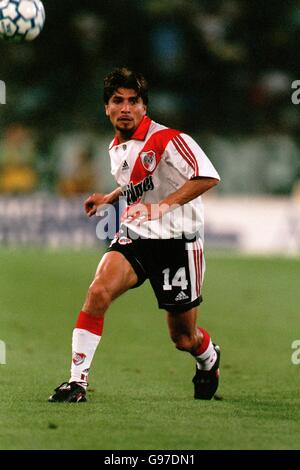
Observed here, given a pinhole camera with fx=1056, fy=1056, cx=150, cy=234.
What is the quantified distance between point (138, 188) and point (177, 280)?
2.16ft

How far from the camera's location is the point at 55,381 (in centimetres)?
757

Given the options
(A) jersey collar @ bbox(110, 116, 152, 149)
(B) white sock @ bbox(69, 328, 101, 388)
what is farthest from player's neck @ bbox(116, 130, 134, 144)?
(B) white sock @ bbox(69, 328, 101, 388)

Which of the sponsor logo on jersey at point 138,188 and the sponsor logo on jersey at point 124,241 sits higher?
the sponsor logo on jersey at point 138,188

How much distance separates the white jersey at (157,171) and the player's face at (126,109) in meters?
0.09

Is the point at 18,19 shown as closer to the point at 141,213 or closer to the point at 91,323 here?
the point at 141,213

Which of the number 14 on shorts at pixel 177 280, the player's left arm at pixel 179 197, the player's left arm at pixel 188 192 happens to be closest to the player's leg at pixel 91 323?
the number 14 on shorts at pixel 177 280

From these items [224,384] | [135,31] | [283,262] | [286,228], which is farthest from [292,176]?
[224,384]

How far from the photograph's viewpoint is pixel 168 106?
23.3 meters

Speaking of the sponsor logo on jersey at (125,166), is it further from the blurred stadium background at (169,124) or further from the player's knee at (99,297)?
the blurred stadium background at (169,124)

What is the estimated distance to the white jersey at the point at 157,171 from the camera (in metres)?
6.83

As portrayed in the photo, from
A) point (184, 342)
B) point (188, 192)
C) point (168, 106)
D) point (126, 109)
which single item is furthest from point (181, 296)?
→ point (168, 106)

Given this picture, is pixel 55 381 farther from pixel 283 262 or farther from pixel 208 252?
pixel 208 252

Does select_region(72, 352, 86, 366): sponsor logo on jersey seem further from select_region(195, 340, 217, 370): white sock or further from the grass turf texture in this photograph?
select_region(195, 340, 217, 370): white sock

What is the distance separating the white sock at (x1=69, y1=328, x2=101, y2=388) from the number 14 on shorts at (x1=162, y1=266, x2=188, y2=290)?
631 millimetres
